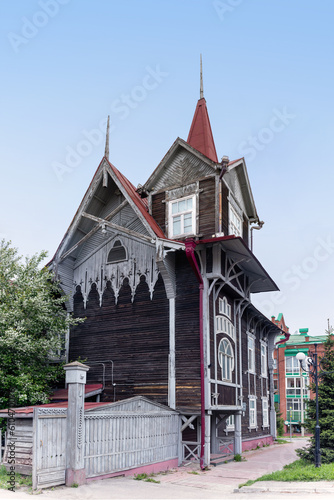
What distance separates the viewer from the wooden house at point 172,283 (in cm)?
2064

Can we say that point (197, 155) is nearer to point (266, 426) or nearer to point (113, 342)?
point (113, 342)

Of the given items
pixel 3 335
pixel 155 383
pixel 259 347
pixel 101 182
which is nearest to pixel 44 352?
pixel 3 335

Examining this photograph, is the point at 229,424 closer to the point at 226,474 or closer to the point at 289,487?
the point at 226,474

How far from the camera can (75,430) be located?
45.7 ft

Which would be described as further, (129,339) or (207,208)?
(207,208)

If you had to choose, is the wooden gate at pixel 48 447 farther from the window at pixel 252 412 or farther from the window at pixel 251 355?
the window at pixel 252 412

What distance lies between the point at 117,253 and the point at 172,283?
3611 millimetres

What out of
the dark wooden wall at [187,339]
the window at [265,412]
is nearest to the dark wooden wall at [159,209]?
the dark wooden wall at [187,339]

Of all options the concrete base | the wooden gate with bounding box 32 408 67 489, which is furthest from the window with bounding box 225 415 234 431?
the wooden gate with bounding box 32 408 67 489

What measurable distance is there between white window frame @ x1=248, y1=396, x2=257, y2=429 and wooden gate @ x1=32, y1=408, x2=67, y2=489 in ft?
56.2

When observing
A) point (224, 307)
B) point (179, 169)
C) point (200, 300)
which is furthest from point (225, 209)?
point (200, 300)

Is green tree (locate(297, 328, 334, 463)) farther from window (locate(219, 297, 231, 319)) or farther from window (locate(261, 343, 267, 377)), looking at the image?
window (locate(261, 343, 267, 377))

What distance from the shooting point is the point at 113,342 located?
2269 centimetres

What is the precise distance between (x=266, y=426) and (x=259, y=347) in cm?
528
